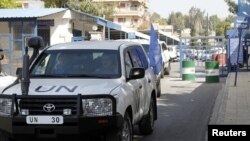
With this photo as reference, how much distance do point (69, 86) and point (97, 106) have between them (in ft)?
1.86

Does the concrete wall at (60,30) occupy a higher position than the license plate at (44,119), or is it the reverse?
the concrete wall at (60,30)

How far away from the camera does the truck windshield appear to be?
27.3 ft

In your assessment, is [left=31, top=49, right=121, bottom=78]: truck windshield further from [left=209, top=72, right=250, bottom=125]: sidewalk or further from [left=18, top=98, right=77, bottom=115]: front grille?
[left=209, top=72, right=250, bottom=125]: sidewalk

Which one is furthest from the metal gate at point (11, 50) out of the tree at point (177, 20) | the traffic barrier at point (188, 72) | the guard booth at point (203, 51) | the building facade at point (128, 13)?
the tree at point (177, 20)

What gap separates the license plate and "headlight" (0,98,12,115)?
1.14ft

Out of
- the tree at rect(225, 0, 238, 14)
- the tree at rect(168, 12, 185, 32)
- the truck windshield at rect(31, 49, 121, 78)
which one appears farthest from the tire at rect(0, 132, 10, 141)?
the tree at rect(168, 12, 185, 32)

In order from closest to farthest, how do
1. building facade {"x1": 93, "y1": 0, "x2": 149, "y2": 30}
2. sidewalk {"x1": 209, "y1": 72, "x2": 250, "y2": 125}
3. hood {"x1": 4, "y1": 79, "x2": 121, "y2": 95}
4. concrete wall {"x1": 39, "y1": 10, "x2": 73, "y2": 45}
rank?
hood {"x1": 4, "y1": 79, "x2": 121, "y2": 95} → sidewalk {"x1": 209, "y1": 72, "x2": 250, "y2": 125} → concrete wall {"x1": 39, "y1": 10, "x2": 73, "y2": 45} → building facade {"x1": 93, "y1": 0, "x2": 149, "y2": 30}

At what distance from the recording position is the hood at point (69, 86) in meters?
7.36

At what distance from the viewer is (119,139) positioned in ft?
24.6

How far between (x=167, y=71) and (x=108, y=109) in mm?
22682

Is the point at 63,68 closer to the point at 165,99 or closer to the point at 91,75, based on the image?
the point at 91,75

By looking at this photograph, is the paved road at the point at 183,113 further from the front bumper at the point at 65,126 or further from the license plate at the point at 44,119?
the license plate at the point at 44,119

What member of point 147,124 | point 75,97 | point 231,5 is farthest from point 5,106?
point 231,5

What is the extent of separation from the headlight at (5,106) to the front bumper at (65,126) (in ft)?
0.32
